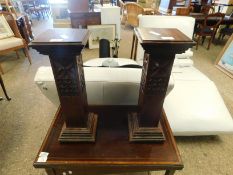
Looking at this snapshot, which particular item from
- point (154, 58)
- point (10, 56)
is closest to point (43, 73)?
point (154, 58)

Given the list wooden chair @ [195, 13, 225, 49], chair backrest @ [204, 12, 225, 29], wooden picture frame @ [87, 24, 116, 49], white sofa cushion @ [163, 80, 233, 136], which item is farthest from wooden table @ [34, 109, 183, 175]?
chair backrest @ [204, 12, 225, 29]

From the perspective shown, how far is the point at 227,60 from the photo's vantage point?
2.76 m

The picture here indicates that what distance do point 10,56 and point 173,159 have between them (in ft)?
11.4

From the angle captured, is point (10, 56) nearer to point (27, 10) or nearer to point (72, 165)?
point (72, 165)

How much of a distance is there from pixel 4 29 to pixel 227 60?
11.8 ft

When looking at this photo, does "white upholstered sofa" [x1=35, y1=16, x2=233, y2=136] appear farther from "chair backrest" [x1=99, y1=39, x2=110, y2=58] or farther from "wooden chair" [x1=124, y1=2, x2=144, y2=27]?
"wooden chair" [x1=124, y1=2, x2=144, y2=27]

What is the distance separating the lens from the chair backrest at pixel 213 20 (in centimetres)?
340

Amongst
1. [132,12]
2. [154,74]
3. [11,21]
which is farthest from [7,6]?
[154,74]

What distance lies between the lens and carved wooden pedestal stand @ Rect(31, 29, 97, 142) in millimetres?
610

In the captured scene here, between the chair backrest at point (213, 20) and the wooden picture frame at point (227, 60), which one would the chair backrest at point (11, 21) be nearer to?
the wooden picture frame at point (227, 60)

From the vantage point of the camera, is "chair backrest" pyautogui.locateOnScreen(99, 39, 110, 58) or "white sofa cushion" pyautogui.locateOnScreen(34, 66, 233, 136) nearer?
"white sofa cushion" pyautogui.locateOnScreen(34, 66, 233, 136)

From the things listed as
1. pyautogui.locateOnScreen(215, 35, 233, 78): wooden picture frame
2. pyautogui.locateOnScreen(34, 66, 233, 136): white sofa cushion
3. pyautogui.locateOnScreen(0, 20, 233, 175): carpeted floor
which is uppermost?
pyautogui.locateOnScreen(34, 66, 233, 136): white sofa cushion

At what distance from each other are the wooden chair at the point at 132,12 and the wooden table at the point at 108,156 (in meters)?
4.32

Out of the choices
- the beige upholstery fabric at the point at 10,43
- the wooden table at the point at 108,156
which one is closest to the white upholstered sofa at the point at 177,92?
the wooden table at the point at 108,156
